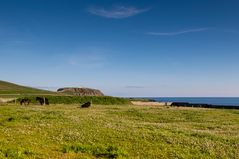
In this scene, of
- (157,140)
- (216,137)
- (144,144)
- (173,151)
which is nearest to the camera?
(173,151)

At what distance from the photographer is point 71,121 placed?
114ft

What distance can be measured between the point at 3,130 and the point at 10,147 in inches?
269

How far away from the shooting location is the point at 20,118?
1453 inches

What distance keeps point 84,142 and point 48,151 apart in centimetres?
383

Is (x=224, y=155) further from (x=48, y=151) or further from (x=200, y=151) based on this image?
(x=48, y=151)

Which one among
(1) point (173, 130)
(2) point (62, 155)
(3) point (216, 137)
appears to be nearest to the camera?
(2) point (62, 155)

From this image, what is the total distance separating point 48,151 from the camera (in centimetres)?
2094

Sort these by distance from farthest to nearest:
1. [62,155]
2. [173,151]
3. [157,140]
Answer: [157,140] < [173,151] < [62,155]

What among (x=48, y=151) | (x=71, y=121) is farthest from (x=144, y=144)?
(x=71, y=121)

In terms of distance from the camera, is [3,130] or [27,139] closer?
[27,139]

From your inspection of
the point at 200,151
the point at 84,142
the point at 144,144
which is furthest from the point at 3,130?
the point at 200,151

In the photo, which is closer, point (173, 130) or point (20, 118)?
point (173, 130)

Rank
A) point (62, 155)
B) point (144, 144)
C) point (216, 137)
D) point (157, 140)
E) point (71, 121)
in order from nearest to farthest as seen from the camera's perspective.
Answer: point (62, 155) < point (144, 144) < point (157, 140) < point (216, 137) < point (71, 121)

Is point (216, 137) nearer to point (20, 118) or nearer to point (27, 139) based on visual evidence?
point (27, 139)
